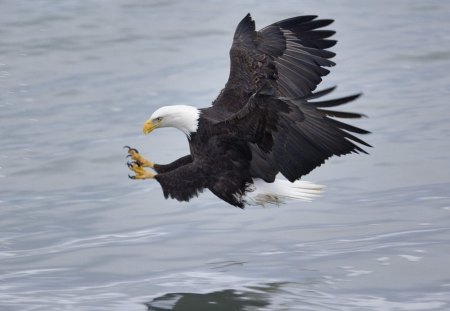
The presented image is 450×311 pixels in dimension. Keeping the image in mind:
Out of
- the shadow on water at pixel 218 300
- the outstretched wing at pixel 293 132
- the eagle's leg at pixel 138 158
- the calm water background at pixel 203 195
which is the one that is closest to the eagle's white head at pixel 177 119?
the eagle's leg at pixel 138 158

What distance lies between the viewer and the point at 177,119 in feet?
23.2

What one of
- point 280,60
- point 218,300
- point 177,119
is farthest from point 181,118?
point 218,300

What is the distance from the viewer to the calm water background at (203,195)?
21.9 ft

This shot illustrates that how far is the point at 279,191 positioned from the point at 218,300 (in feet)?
2.89

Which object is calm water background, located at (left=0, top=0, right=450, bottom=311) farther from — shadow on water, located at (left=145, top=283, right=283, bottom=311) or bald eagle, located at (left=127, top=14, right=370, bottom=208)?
bald eagle, located at (left=127, top=14, right=370, bottom=208)

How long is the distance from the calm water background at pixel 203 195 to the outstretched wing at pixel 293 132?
69 centimetres

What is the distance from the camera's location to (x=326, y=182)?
28.4ft

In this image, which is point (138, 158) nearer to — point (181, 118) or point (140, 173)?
point (140, 173)

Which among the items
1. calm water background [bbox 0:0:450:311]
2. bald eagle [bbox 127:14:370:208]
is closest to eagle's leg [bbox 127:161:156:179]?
bald eagle [bbox 127:14:370:208]

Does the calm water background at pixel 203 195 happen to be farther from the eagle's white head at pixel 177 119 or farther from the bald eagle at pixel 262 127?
the eagle's white head at pixel 177 119

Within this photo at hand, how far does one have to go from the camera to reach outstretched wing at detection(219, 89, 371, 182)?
20.1 feet

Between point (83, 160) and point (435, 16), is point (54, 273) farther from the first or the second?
point (435, 16)

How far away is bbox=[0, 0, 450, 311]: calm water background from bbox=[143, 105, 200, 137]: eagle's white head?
78 cm

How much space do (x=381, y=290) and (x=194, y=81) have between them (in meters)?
5.70
